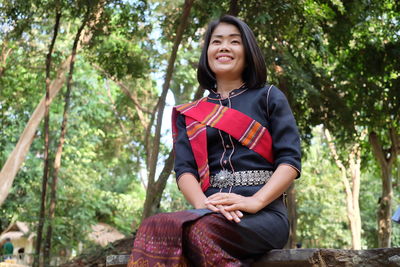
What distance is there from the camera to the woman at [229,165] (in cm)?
224

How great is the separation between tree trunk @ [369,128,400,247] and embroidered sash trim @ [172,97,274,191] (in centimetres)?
1046

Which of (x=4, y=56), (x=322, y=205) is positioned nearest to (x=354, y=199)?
(x=322, y=205)

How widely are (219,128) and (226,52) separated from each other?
16.6 inches

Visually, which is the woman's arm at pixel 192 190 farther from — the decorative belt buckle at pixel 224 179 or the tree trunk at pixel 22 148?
the tree trunk at pixel 22 148

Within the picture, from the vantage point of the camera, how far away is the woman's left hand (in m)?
2.36

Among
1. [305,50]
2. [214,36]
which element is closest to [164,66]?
[305,50]

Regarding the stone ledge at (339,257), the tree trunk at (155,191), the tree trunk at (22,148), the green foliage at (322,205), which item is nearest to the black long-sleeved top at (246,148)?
the stone ledge at (339,257)

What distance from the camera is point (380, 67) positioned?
11750mm

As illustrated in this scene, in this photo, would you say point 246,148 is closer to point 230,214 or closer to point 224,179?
point 224,179

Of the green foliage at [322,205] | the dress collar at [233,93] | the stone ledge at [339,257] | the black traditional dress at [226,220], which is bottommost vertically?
the green foliage at [322,205]

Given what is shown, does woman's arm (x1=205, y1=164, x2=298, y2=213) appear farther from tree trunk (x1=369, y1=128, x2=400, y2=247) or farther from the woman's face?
tree trunk (x1=369, y1=128, x2=400, y2=247)

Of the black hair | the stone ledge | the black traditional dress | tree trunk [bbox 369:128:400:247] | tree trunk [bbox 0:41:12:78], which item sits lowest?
tree trunk [bbox 369:128:400:247]

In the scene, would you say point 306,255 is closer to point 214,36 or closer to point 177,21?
point 214,36

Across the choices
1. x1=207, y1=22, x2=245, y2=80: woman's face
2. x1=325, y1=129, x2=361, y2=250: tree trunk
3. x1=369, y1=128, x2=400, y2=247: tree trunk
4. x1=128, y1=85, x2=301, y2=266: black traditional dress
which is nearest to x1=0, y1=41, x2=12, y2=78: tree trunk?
x1=369, y1=128, x2=400, y2=247: tree trunk
